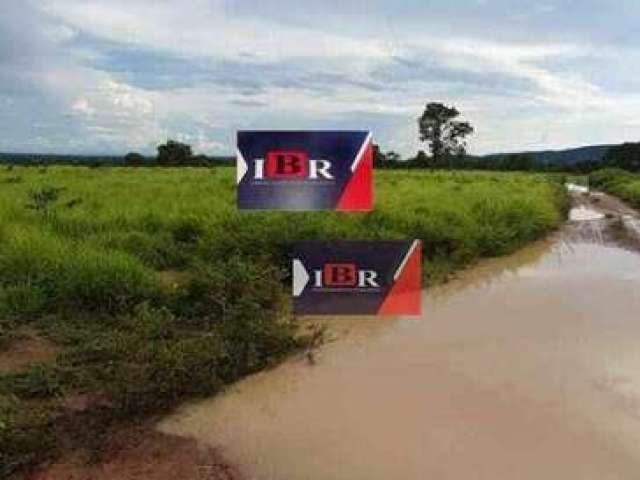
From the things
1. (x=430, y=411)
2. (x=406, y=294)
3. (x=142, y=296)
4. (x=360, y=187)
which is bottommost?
(x=430, y=411)

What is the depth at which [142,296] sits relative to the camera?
719 cm

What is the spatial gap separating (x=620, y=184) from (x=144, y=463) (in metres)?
33.4

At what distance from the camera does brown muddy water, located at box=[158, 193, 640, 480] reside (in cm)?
461

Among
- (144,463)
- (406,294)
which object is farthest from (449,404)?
(406,294)

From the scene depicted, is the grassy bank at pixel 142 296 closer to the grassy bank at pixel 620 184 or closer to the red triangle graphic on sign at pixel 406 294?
the red triangle graphic on sign at pixel 406 294

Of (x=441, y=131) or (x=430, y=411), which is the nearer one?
(x=430, y=411)

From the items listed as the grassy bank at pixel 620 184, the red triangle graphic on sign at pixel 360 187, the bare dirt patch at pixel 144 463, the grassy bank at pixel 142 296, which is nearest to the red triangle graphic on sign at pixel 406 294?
the grassy bank at pixel 142 296

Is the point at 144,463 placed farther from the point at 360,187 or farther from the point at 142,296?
the point at 142,296

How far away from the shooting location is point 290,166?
4.30m

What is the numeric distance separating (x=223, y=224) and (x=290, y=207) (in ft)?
20.1

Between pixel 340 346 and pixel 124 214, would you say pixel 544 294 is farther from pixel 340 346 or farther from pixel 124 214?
pixel 124 214

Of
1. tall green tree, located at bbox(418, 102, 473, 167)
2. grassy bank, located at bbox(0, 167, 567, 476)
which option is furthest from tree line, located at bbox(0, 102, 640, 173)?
grassy bank, located at bbox(0, 167, 567, 476)

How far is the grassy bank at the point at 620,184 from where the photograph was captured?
26311 millimetres

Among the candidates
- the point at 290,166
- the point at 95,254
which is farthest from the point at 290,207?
the point at 95,254
